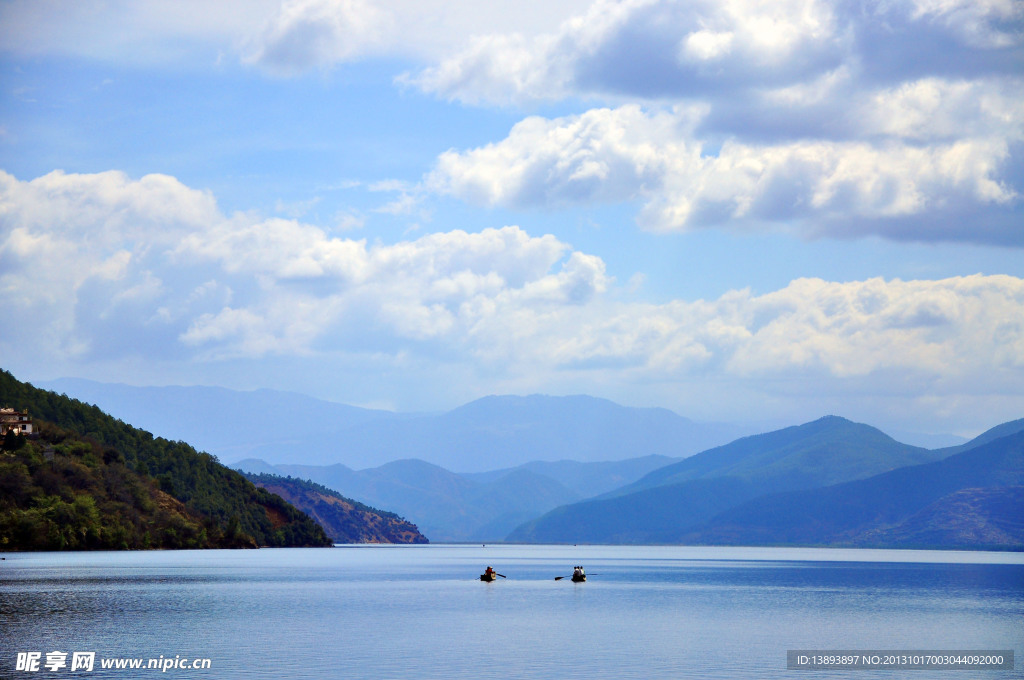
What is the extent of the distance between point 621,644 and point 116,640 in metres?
38.2

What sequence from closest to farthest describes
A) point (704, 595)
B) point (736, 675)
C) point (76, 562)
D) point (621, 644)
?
point (736, 675) < point (621, 644) < point (704, 595) < point (76, 562)

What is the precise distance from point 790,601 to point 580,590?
1303 inches

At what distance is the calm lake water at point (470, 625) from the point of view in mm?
70750

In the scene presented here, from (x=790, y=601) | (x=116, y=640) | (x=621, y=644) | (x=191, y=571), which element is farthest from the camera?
(x=191, y=571)

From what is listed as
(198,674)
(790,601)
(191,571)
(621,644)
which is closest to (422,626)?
(621,644)

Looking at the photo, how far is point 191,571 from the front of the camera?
184875 millimetres

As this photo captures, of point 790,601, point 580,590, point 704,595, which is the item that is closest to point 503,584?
point 580,590

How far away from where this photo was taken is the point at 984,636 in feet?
306

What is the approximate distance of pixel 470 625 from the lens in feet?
325

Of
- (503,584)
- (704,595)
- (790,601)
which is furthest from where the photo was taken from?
(503,584)

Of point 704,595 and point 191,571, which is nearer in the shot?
point 704,595

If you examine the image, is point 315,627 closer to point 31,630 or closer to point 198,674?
point 31,630

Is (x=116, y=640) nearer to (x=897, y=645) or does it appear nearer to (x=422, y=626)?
(x=422, y=626)

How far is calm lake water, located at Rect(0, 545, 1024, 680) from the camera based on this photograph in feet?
232
